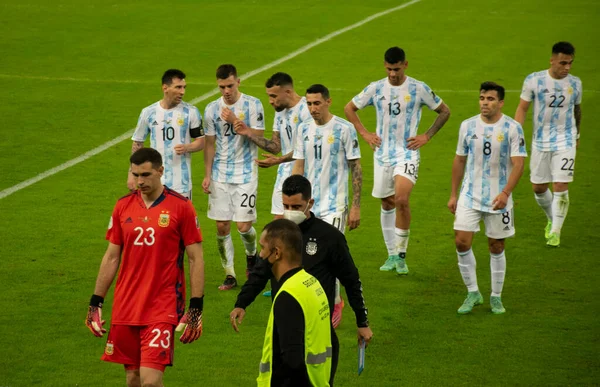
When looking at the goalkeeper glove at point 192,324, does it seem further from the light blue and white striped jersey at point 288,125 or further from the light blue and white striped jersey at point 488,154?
the light blue and white striped jersey at point 488,154

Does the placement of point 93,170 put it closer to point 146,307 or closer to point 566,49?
point 566,49

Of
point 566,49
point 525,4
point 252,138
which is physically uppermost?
point 525,4

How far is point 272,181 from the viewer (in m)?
18.3

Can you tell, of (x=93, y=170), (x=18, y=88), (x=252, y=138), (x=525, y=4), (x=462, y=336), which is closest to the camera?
(x=462, y=336)

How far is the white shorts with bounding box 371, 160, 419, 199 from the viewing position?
12.9 metres

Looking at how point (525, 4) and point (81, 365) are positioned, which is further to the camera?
point (525, 4)

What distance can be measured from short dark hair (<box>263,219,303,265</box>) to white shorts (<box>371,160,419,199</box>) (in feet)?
20.1

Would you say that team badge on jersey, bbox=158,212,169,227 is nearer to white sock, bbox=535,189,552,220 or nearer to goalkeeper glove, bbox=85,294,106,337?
goalkeeper glove, bbox=85,294,106,337

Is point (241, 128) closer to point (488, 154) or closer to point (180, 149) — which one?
point (180, 149)

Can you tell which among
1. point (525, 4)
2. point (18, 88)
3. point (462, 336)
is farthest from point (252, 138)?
point (525, 4)

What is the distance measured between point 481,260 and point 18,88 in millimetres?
13639

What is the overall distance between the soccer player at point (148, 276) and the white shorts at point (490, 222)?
422 cm

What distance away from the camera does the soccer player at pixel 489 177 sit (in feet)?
37.6

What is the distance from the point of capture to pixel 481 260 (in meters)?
14.0
